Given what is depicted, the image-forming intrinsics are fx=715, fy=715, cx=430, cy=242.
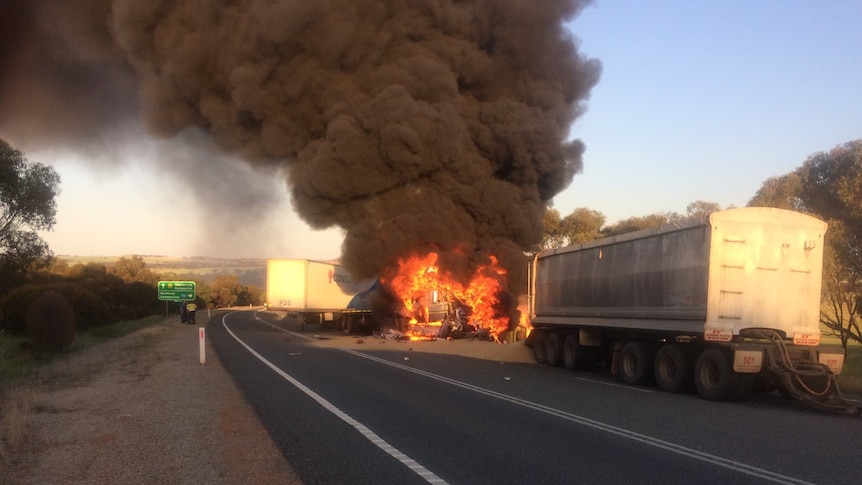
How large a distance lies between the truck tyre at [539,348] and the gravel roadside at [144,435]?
29.0 ft

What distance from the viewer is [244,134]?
96.1ft

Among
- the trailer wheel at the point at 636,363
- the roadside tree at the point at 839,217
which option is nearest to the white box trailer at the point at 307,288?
the roadside tree at the point at 839,217

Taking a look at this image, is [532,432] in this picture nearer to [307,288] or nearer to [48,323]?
[48,323]

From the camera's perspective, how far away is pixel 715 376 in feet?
41.5

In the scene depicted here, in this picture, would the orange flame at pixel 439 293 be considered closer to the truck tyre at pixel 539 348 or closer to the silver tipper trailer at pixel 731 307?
the truck tyre at pixel 539 348

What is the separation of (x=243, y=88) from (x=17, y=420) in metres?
19.7

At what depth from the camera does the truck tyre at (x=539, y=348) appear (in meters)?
20.1

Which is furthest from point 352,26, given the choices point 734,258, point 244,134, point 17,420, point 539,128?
point 17,420

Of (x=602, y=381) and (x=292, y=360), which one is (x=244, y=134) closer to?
(x=292, y=360)

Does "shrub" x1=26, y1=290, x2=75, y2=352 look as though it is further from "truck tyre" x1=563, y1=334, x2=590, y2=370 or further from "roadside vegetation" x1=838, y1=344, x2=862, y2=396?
"roadside vegetation" x1=838, y1=344, x2=862, y2=396

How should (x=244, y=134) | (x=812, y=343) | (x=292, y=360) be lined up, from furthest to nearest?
(x=244, y=134) → (x=292, y=360) → (x=812, y=343)

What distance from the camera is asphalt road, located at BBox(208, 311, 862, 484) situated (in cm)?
672

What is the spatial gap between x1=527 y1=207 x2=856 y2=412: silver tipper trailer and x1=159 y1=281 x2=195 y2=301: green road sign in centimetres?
3686

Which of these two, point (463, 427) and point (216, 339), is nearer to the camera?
point (463, 427)
